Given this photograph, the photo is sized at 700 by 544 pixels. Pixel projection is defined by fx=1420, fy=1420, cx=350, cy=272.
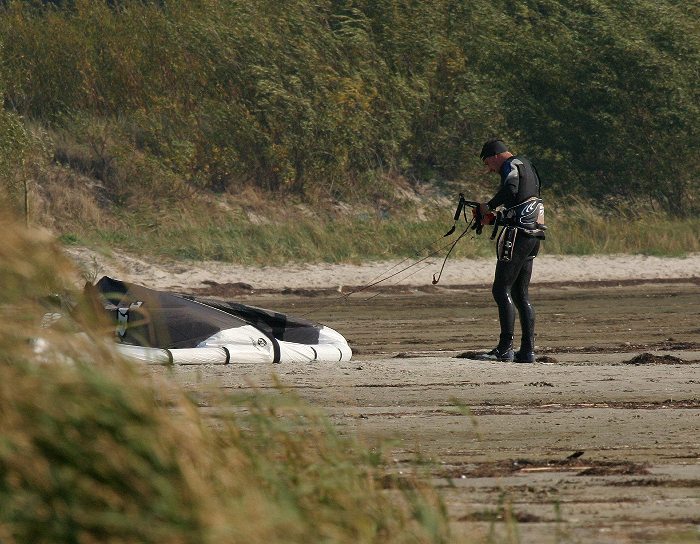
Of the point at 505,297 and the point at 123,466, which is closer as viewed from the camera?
the point at 123,466

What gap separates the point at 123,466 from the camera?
4191 millimetres

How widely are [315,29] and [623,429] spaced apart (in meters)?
20.3

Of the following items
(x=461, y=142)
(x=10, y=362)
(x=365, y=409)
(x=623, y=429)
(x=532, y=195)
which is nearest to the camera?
Answer: (x=10, y=362)

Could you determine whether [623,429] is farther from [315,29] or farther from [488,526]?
[315,29]

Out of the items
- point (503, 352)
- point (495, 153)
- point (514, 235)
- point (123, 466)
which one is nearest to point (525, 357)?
point (503, 352)

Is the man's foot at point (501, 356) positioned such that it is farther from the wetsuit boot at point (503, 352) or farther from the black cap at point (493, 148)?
the black cap at point (493, 148)

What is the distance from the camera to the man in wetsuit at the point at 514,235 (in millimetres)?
11242

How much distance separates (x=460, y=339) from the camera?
13883mm

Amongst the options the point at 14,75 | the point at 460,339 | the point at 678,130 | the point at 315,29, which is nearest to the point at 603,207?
the point at 678,130

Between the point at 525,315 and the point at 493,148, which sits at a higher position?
the point at 493,148

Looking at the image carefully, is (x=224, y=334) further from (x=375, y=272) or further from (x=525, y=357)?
(x=375, y=272)

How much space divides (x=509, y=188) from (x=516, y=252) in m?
0.51

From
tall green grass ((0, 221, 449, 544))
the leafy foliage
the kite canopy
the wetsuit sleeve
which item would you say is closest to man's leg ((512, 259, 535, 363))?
the wetsuit sleeve

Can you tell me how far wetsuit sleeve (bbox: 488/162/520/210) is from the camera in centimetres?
1119
